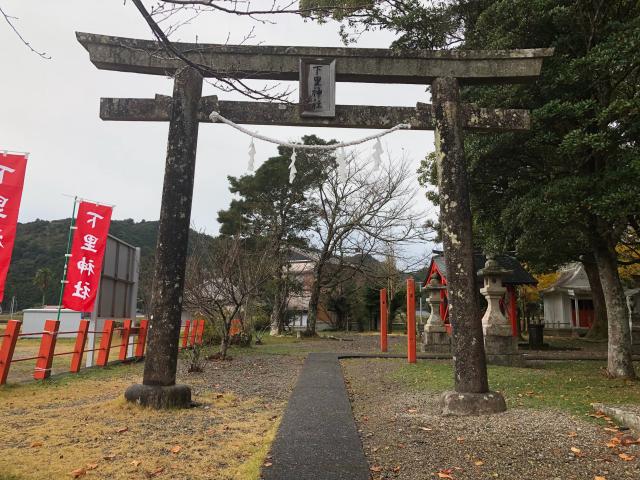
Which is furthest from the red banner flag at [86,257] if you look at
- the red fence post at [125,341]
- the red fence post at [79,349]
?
the red fence post at [125,341]

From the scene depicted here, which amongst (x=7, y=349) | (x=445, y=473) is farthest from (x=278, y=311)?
(x=445, y=473)

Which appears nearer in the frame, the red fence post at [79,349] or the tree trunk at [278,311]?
the red fence post at [79,349]

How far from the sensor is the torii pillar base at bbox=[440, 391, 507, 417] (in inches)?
207

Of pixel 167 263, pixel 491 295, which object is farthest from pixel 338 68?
pixel 491 295

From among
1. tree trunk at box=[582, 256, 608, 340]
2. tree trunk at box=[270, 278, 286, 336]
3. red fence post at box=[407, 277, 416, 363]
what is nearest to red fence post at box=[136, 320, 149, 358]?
red fence post at box=[407, 277, 416, 363]

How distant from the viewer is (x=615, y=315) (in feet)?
26.8

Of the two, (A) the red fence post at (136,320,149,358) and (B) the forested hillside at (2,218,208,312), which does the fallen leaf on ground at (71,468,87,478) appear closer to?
(A) the red fence post at (136,320,149,358)

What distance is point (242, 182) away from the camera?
26.8 meters

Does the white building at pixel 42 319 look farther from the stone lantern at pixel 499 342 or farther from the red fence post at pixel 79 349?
the stone lantern at pixel 499 342

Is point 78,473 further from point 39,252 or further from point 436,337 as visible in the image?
point 39,252

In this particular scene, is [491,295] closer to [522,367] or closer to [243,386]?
[522,367]

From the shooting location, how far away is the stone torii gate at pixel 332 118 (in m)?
5.54

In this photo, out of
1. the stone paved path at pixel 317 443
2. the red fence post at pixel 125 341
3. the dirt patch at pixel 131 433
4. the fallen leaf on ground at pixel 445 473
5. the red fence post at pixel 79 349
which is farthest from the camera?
the red fence post at pixel 125 341

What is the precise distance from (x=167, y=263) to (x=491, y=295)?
8251 millimetres
